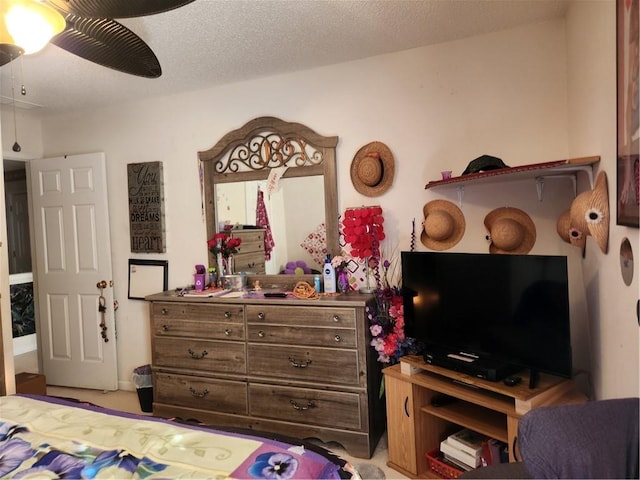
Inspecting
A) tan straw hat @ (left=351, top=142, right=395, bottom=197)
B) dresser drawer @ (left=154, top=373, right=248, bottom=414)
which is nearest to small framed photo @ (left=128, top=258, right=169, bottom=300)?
dresser drawer @ (left=154, top=373, right=248, bottom=414)

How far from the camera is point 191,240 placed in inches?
134

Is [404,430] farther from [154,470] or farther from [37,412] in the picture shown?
[37,412]

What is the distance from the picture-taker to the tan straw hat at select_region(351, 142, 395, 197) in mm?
2738

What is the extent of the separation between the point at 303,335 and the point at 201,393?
911 millimetres

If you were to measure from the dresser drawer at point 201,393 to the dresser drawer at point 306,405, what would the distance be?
100 millimetres

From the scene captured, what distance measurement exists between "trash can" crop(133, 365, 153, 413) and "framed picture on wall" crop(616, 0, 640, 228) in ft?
10.4

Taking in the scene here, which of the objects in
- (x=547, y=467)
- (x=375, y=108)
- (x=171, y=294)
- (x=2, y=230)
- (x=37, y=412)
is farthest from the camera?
(x=171, y=294)

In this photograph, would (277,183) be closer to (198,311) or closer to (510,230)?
(198,311)

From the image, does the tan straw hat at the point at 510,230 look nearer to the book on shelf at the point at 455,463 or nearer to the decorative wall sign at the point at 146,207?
the book on shelf at the point at 455,463

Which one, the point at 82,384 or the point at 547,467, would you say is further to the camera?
the point at 82,384

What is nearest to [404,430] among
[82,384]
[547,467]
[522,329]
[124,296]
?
[522,329]

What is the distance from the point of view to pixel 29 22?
1.29 metres

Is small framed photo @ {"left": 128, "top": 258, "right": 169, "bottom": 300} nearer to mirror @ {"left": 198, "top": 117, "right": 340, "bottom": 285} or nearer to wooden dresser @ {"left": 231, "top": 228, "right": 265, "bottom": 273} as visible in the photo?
mirror @ {"left": 198, "top": 117, "right": 340, "bottom": 285}

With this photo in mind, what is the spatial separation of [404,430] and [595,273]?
124cm
